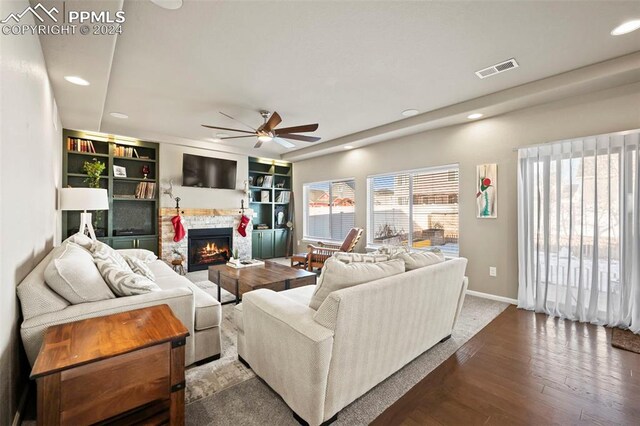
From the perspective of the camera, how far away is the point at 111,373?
123cm

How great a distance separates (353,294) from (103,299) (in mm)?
1549

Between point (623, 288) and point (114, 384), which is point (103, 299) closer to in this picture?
point (114, 384)

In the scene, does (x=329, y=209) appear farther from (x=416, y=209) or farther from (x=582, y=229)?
(x=582, y=229)

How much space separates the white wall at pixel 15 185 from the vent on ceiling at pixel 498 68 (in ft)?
11.5

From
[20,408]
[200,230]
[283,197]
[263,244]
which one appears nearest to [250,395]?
[20,408]

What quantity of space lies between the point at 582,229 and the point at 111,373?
4272mm

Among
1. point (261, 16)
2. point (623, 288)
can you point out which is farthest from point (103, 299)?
point (623, 288)

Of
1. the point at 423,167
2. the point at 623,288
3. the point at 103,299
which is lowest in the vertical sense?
the point at 623,288

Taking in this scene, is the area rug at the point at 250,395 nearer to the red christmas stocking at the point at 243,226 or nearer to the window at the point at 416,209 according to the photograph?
the window at the point at 416,209

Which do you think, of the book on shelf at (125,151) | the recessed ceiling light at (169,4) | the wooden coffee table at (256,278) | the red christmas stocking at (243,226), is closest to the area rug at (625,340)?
the wooden coffee table at (256,278)

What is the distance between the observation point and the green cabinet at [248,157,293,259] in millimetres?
6902

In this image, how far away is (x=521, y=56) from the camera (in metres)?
2.62

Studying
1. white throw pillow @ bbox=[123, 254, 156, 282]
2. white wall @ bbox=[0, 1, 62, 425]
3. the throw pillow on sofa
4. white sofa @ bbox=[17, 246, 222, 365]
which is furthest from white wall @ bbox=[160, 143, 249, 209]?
the throw pillow on sofa

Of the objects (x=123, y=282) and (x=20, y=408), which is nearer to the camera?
(x=20, y=408)
